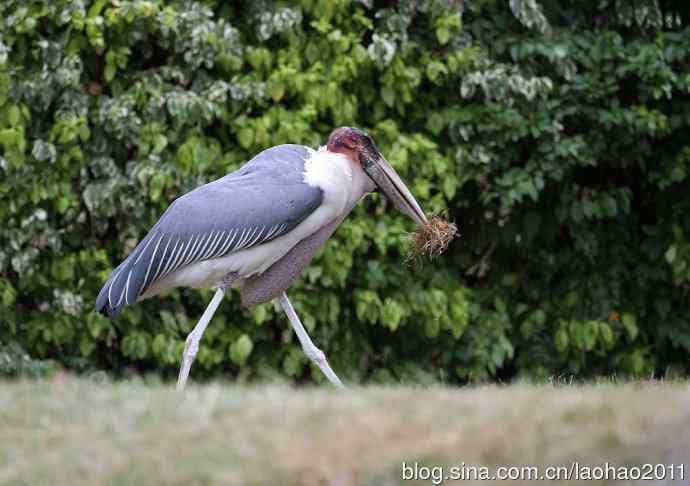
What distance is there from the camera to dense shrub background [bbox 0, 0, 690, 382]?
7641 mm

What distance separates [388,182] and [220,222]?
2.55 ft

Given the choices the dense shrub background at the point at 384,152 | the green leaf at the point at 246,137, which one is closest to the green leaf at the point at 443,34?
the dense shrub background at the point at 384,152

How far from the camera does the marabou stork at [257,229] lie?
564 cm

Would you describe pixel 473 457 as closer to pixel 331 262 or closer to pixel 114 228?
pixel 331 262

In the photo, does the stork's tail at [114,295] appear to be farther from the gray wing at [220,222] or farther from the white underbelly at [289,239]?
the white underbelly at [289,239]

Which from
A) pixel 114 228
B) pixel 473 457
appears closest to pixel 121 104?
pixel 114 228

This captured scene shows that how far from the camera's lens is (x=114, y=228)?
8.03 meters

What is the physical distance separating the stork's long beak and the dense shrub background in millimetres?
1588

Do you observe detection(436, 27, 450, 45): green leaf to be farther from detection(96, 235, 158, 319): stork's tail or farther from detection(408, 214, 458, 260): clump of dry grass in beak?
detection(96, 235, 158, 319): stork's tail

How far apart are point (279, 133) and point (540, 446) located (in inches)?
170

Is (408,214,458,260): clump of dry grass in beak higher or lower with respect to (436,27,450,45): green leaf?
A: lower

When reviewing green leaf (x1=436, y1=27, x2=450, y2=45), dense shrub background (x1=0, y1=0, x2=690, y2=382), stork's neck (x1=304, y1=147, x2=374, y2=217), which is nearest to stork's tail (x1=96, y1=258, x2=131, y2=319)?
stork's neck (x1=304, y1=147, x2=374, y2=217)

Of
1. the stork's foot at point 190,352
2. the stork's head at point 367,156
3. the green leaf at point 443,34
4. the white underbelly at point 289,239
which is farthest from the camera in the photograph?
the green leaf at point 443,34

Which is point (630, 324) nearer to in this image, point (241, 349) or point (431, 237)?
point (241, 349)
